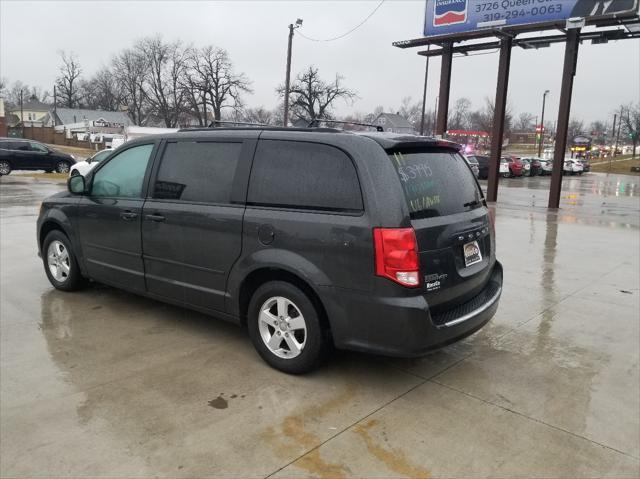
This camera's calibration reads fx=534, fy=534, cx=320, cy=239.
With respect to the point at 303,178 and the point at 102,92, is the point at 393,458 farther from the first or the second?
the point at 102,92

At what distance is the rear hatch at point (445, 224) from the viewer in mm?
3465

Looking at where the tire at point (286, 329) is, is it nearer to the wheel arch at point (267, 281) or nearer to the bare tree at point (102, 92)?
the wheel arch at point (267, 281)

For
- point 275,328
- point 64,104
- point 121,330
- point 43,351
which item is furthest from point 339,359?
point 64,104

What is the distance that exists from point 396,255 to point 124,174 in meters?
2.95

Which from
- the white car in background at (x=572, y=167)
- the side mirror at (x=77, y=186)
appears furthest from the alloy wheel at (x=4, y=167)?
the white car in background at (x=572, y=167)

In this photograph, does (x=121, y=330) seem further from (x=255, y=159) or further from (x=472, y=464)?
(x=472, y=464)

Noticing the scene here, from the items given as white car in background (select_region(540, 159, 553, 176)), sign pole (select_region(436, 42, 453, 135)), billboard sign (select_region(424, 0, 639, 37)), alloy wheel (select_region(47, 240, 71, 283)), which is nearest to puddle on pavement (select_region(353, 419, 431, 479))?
alloy wheel (select_region(47, 240, 71, 283))

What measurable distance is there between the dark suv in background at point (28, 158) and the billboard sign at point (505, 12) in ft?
59.0

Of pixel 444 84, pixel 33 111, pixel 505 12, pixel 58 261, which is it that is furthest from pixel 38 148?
pixel 33 111

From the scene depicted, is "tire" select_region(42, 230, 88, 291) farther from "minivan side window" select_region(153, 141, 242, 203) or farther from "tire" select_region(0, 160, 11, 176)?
"tire" select_region(0, 160, 11, 176)

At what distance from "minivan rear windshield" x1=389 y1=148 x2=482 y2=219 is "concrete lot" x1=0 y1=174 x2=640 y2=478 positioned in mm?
1257

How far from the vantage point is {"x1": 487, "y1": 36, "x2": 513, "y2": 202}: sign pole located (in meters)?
18.1

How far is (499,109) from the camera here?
18.9 metres

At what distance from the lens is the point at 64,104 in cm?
10575
